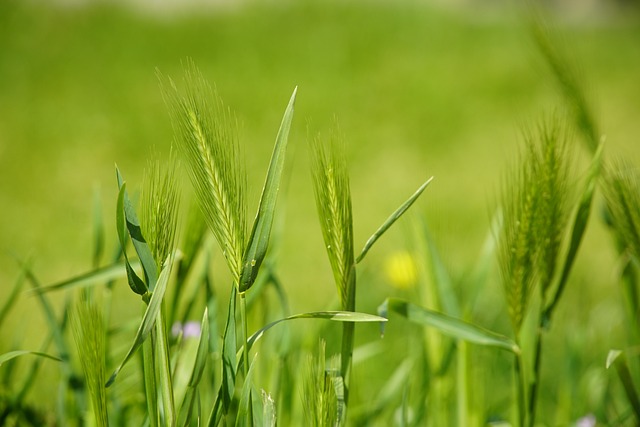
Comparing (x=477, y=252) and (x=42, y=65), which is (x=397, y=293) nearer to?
(x=477, y=252)

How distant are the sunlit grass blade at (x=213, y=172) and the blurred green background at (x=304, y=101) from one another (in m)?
1.27

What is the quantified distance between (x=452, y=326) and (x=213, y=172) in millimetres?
287

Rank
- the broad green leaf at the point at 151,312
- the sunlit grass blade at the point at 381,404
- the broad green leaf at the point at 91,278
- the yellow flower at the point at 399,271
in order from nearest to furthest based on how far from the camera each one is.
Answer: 1. the broad green leaf at the point at 151,312
2. the broad green leaf at the point at 91,278
3. the sunlit grass blade at the point at 381,404
4. the yellow flower at the point at 399,271

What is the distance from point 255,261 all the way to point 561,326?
1.18m

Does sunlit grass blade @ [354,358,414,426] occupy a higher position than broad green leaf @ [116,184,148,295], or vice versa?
broad green leaf @ [116,184,148,295]

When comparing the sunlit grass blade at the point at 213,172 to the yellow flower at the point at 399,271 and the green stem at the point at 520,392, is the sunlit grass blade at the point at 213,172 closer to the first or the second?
the green stem at the point at 520,392

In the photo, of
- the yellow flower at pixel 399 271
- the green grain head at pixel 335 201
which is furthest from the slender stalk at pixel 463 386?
the yellow flower at pixel 399 271

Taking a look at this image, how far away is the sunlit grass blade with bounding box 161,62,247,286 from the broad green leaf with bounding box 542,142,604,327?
0.34 m

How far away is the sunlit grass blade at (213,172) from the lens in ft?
1.89

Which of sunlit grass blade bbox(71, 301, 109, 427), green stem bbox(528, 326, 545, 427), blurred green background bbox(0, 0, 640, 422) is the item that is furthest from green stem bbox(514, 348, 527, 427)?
blurred green background bbox(0, 0, 640, 422)

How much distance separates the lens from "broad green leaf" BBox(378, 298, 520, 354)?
27.8 inches

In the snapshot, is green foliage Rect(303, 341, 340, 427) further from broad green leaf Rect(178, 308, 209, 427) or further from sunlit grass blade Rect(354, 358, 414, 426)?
sunlit grass blade Rect(354, 358, 414, 426)

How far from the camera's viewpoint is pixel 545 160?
688 millimetres

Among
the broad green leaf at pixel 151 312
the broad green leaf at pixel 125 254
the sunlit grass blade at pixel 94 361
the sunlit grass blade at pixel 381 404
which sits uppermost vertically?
the broad green leaf at pixel 125 254
